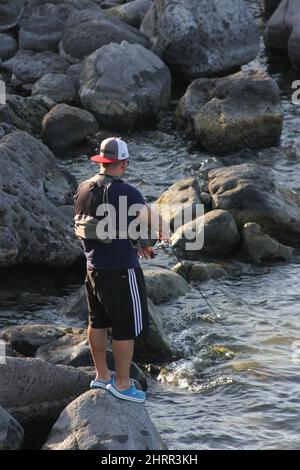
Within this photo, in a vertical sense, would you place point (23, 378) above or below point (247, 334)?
above

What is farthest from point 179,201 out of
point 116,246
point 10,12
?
point 10,12

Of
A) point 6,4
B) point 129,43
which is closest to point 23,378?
point 129,43

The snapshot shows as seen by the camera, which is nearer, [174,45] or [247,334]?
[247,334]

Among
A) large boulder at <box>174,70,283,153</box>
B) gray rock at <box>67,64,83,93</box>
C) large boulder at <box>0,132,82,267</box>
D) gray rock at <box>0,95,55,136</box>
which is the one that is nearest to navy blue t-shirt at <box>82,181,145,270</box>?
large boulder at <box>0,132,82,267</box>

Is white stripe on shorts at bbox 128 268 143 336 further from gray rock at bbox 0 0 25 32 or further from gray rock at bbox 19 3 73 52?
gray rock at bbox 0 0 25 32

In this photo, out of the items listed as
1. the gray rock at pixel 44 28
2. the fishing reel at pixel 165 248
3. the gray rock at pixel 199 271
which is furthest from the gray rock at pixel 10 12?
the gray rock at pixel 199 271

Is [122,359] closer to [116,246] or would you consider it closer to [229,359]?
[116,246]

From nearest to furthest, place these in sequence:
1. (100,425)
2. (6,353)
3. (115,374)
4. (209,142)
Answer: (100,425) < (115,374) < (6,353) < (209,142)

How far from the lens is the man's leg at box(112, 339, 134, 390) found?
352 inches

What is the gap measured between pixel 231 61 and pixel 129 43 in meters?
2.80

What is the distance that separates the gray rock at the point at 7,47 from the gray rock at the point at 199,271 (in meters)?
12.9

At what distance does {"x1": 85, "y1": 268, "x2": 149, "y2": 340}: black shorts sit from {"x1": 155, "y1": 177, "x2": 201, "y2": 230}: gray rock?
269 inches

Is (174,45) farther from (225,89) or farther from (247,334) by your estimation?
(247,334)

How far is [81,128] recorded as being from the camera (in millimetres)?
20484
